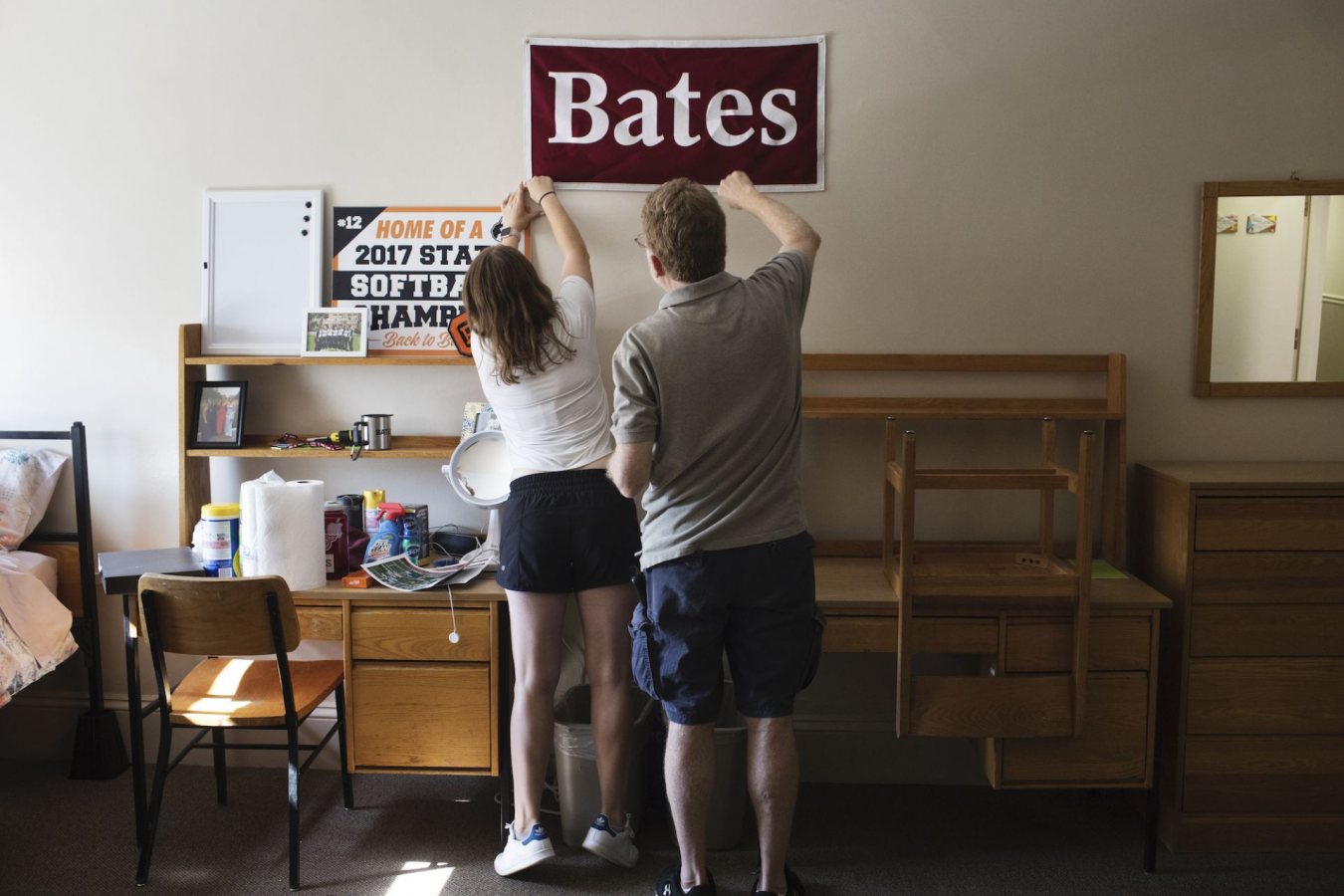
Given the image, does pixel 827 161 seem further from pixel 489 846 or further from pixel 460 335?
pixel 489 846

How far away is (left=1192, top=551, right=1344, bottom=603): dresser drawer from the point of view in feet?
9.05

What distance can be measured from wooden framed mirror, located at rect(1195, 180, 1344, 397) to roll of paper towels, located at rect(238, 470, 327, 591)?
8.37ft

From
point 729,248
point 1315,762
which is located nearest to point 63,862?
point 729,248

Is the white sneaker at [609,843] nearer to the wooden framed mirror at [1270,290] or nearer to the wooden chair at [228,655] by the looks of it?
the wooden chair at [228,655]

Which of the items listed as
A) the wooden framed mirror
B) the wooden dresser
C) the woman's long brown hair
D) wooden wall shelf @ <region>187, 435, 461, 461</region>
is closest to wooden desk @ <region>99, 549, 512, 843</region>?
wooden wall shelf @ <region>187, 435, 461, 461</region>

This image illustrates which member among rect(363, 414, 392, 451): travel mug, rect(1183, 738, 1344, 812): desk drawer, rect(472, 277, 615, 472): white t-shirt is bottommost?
rect(1183, 738, 1344, 812): desk drawer

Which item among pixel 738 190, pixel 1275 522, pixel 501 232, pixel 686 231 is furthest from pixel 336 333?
pixel 1275 522

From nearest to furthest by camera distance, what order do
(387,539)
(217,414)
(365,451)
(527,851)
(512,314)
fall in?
(512,314)
(527,851)
(387,539)
(365,451)
(217,414)

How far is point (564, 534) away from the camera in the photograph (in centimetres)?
258

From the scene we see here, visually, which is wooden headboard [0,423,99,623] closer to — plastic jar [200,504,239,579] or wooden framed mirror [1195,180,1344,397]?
plastic jar [200,504,239,579]

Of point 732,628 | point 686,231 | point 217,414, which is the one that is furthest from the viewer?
point 217,414

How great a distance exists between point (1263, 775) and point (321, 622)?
2.53 meters

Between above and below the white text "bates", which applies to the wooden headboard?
below

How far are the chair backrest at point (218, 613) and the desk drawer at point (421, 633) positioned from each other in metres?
0.28
